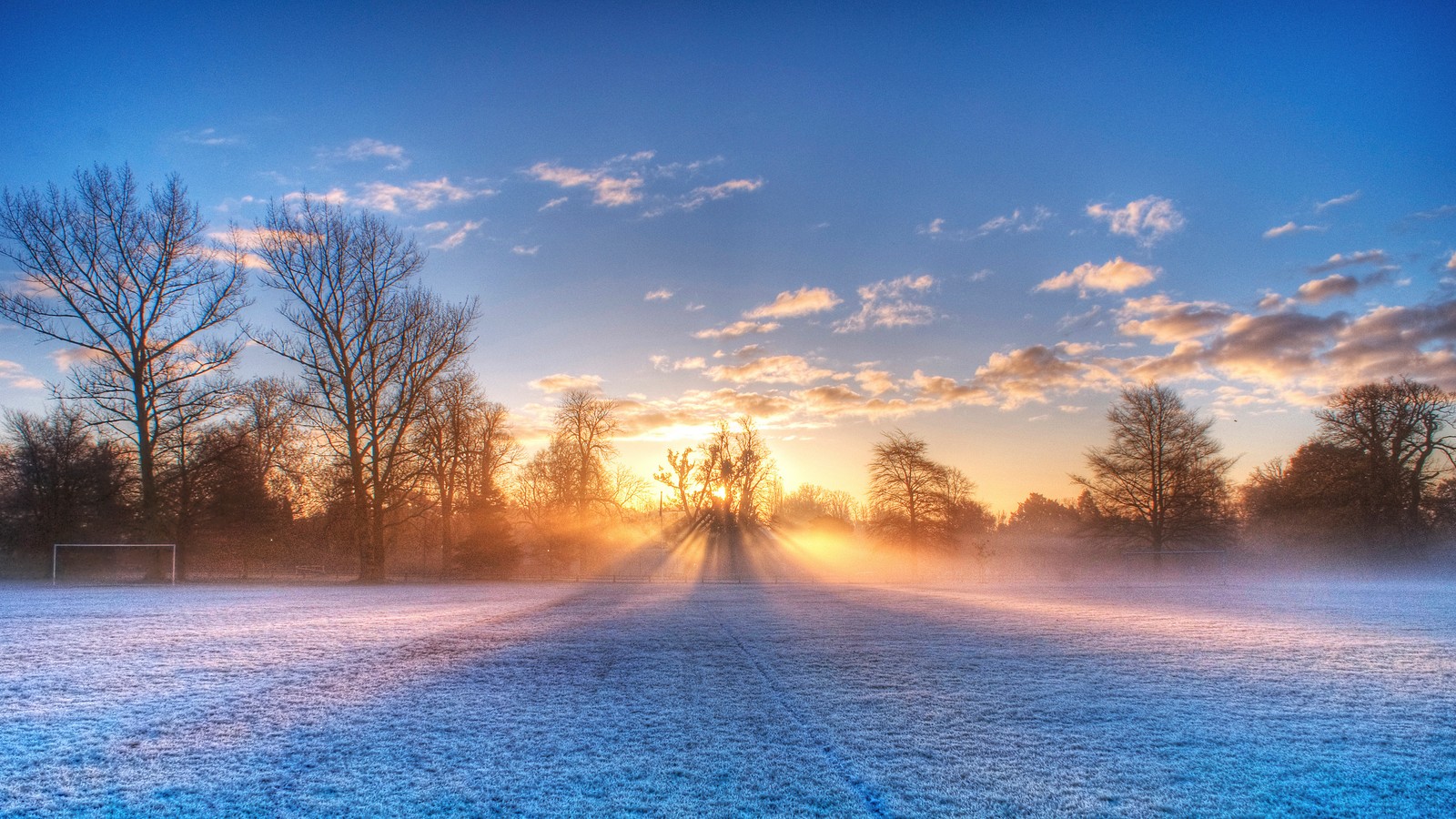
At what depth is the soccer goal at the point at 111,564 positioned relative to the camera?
105ft

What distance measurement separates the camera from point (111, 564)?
33844 millimetres

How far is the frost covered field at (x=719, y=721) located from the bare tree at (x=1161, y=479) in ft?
105

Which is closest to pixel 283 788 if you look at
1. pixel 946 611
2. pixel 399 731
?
pixel 399 731

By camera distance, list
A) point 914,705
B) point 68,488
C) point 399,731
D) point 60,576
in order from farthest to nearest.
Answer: point 68,488 → point 60,576 → point 914,705 → point 399,731

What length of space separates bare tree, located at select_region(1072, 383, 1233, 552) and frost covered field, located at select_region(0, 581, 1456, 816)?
3186cm

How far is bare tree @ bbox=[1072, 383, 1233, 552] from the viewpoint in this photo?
4203 cm

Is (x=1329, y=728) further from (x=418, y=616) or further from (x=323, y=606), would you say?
(x=323, y=606)

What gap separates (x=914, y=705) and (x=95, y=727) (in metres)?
6.92

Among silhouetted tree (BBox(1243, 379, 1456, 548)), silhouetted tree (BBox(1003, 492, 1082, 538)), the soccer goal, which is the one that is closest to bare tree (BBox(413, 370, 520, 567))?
the soccer goal

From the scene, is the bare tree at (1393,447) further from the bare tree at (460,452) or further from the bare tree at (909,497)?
the bare tree at (460,452)

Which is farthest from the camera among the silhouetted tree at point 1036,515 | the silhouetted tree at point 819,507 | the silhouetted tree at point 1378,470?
the silhouetted tree at point 1036,515

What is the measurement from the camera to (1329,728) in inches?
251

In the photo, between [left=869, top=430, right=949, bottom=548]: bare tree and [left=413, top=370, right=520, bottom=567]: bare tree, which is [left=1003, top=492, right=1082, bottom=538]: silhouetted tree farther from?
[left=413, top=370, right=520, bottom=567]: bare tree

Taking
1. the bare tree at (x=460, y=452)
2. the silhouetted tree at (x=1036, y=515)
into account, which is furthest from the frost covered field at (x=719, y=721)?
the silhouetted tree at (x=1036, y=515)
